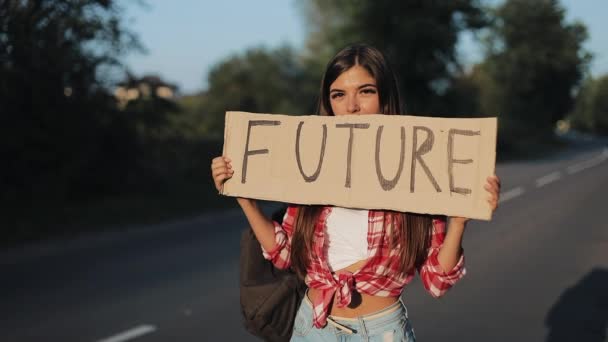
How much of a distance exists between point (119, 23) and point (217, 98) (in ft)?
124

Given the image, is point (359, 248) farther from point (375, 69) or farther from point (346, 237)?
point (375, 69)

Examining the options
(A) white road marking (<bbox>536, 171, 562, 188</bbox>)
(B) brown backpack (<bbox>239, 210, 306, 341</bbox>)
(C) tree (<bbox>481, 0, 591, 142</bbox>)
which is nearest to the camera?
(B) brown backpack (<bbox>239, 210, 306, 341</bbox>)

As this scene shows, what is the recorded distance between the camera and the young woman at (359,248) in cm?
212

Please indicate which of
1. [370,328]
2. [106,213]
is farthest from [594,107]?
[370,328]

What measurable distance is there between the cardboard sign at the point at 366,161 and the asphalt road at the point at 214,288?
2825 millimetres

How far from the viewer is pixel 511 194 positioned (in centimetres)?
1517

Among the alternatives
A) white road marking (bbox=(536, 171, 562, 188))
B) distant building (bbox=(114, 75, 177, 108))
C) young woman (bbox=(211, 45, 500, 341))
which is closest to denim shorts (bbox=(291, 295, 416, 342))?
young woman (bbox=(211, 45, 500, 341))

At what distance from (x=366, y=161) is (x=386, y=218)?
221mm

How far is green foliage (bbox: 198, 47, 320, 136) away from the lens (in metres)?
48.7

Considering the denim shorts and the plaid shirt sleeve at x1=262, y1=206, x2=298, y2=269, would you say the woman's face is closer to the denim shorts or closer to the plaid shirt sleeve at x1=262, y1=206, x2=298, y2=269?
the plaid shirt sleeve at x1=262, y1=206, x2=298, y2=269

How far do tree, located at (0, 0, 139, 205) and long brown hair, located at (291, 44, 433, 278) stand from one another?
7.68 meters

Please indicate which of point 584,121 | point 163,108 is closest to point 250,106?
point 163,108

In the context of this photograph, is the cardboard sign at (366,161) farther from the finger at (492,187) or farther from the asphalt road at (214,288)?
the asphalt road at (214,288)

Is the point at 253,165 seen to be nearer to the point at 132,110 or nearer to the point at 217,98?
the point at 132,110
